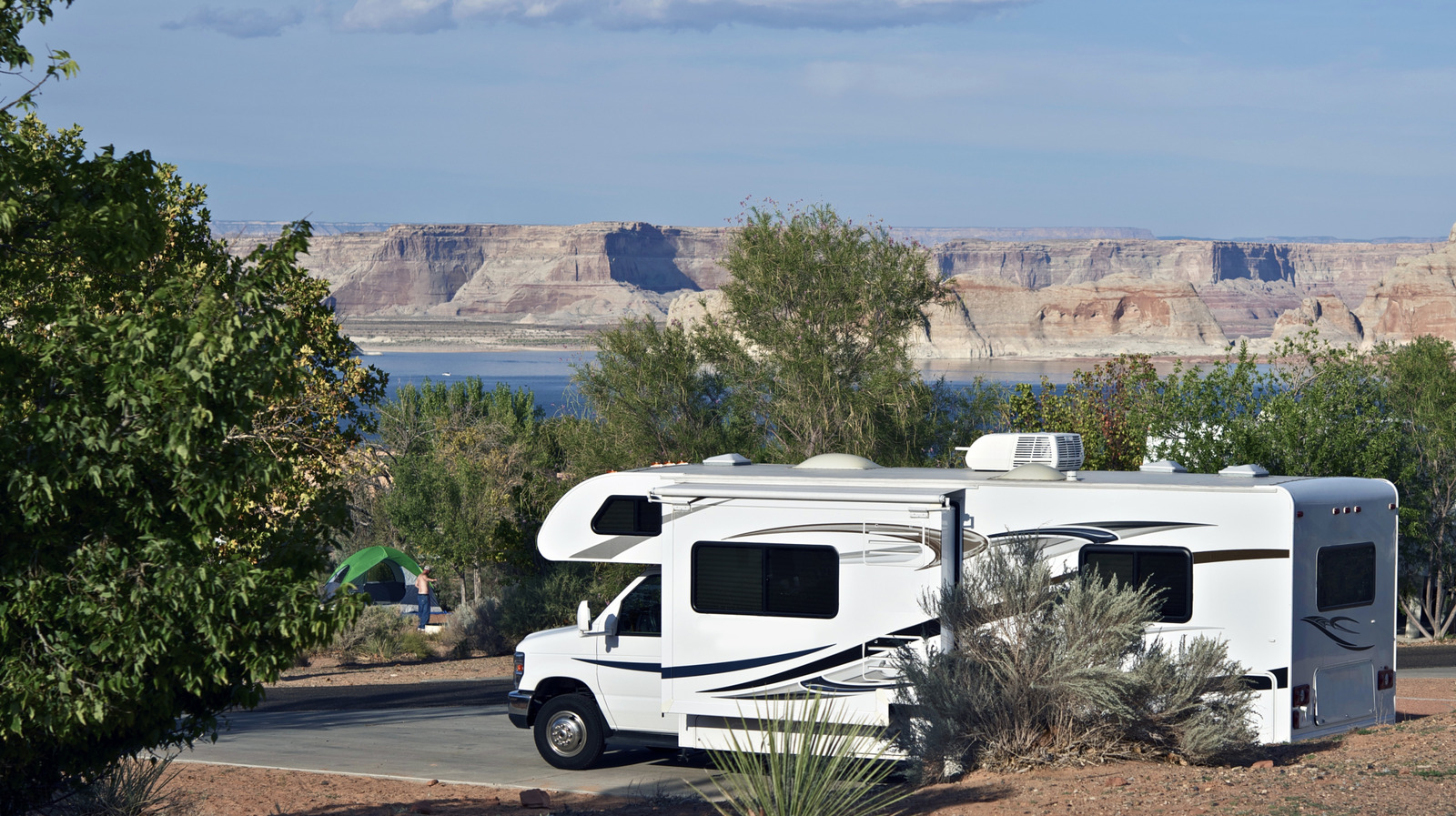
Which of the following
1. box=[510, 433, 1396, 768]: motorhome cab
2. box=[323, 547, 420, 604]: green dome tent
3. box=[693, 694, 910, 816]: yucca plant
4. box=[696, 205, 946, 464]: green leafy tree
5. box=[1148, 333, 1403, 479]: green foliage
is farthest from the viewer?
box=[323, 547, 420, 604]: green dome tent

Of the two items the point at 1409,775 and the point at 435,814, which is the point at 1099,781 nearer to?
the point at 1409,775

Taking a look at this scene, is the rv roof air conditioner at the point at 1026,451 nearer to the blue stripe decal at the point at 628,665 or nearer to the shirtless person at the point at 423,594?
the blue stripe decal at the point at 628,665

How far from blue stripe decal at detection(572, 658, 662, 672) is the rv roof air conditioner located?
11.7 feet

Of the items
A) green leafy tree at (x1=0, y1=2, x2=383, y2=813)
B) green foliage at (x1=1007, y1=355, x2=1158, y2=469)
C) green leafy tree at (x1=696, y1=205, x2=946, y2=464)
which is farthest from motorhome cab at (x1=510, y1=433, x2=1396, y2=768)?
green foliage at (x1=1007, y1=355, x2=1158, y2=469)

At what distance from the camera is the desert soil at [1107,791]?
7.78 m

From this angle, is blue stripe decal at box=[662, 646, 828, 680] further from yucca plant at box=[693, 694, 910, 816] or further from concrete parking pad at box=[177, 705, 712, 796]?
yucca plant at box=[693, 694, 910, 816]

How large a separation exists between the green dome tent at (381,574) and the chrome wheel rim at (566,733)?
57.7 feet

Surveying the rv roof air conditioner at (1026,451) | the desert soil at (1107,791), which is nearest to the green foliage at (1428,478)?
the rv roof air conditioner at (1026,451)

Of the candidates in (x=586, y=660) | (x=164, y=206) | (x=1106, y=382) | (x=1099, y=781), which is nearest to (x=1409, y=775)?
(x=1099, y=781)

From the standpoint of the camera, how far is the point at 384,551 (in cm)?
2923

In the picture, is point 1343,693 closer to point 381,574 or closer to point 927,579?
point 927,579

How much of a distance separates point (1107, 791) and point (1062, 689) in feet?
2.90

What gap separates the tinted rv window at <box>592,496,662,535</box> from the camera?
37.6 feet

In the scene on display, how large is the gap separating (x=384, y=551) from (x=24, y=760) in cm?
2350
